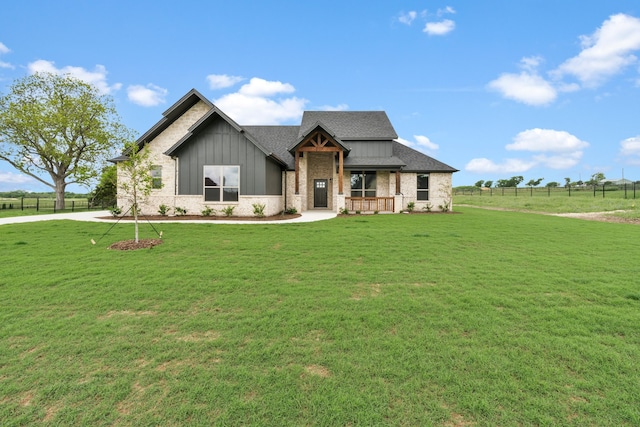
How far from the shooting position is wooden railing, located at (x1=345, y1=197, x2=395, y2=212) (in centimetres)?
2004

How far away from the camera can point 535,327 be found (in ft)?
11.7

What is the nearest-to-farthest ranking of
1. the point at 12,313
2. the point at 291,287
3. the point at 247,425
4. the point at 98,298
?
the point at 247,425
the point at 12,313
the point at 98,298
the point at 291,287

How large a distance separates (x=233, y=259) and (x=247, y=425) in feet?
16.1

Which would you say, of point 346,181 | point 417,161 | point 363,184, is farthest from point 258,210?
point 417,161

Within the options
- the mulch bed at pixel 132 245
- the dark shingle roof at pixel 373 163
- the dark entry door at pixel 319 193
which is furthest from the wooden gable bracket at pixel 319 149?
the mulch bed at pixel 132 245

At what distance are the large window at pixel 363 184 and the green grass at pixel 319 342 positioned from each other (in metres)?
15.1

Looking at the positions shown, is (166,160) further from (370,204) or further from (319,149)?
(370,204)

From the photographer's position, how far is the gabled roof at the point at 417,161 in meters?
21.5

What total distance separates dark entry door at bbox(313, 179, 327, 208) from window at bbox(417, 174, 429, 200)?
277 inches

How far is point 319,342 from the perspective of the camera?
318 cm

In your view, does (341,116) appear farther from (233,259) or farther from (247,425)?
(247,425)

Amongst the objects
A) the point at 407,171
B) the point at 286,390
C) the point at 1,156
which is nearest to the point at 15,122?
the point at 1,156

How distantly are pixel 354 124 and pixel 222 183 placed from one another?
12.5 m

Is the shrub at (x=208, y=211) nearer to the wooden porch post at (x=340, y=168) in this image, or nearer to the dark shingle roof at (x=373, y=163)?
the wooden porch post at (x=340, y=168)
